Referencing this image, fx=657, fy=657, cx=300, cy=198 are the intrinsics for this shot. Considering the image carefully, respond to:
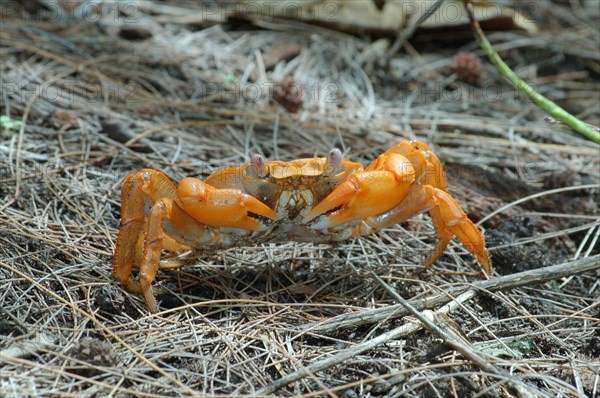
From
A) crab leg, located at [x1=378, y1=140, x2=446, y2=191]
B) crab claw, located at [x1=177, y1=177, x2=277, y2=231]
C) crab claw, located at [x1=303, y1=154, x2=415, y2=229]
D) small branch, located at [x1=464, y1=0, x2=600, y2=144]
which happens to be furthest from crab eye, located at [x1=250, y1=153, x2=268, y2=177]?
small branch, located at [x1=464, y1=0, x2=600, y2=144]

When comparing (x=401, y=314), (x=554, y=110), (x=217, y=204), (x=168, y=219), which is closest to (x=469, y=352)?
(x=401, y=314)

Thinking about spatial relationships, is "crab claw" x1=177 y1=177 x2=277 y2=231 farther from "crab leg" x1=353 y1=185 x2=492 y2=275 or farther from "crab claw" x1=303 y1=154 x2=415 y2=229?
"crab leg" x1=353 y1=185 x2=492 y2=275

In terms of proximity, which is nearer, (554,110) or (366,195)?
(366,195)

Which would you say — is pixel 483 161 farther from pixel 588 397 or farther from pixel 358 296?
pixel 588 397

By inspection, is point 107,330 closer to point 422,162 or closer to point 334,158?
point 334,158

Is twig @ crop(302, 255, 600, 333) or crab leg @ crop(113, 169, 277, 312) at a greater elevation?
crab leg @ crop(113, 169, 277, 312)

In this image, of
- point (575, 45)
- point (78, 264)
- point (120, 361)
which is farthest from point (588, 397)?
point (575, 45)
